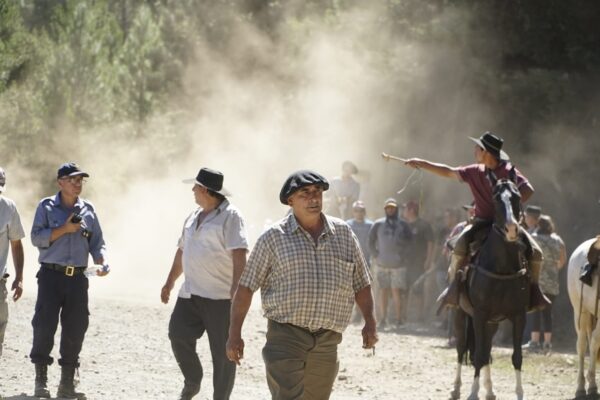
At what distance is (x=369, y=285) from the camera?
24.6 ft

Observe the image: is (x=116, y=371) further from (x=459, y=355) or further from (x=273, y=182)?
(x=273, y=182)

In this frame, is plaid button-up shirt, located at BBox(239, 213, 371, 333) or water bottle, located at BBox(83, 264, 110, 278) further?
water bottle, located at BBox(83, 264, 110, 278)

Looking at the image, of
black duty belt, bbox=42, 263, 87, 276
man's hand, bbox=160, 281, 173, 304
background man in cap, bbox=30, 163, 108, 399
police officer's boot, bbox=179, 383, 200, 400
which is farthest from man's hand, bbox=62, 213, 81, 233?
police officer's boot, bbox=179, 383, 200, 400

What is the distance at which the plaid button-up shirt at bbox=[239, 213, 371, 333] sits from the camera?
7.15 meters

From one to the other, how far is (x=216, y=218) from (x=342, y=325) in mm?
2582

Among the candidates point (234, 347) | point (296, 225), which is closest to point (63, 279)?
point (234, 347)

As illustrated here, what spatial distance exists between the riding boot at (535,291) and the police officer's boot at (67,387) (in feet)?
15.8

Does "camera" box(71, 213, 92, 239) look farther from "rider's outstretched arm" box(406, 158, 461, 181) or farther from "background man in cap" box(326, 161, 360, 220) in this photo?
"background man in cap" box(326, 161, 360, 220)

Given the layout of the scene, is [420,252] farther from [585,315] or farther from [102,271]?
[102,271]

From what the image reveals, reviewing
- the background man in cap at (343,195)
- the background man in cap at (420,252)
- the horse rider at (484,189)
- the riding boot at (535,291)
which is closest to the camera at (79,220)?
the horse rider at (484,189)

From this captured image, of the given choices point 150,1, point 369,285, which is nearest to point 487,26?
point 369,285

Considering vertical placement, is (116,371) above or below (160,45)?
below

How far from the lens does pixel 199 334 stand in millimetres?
9773

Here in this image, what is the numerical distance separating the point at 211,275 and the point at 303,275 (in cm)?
256
